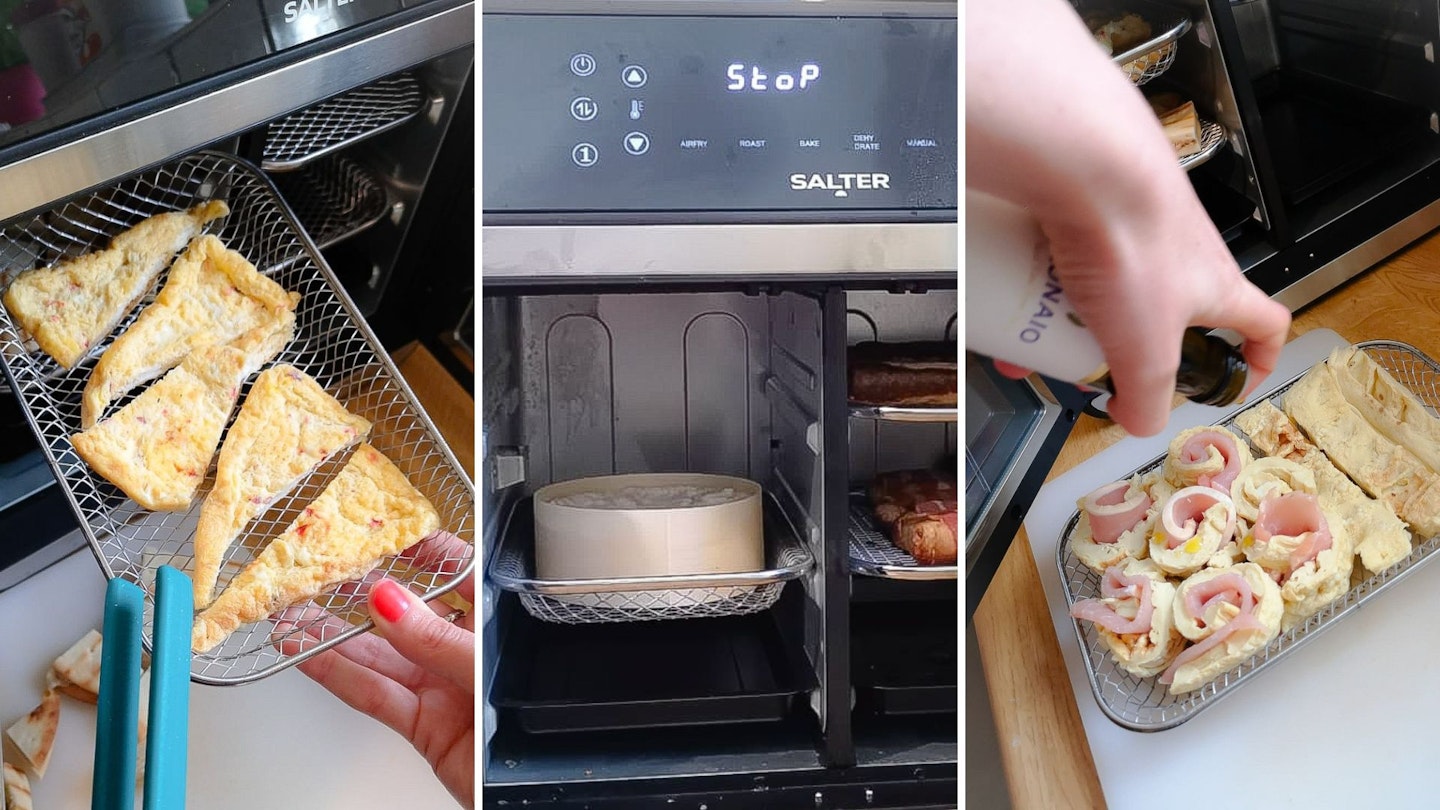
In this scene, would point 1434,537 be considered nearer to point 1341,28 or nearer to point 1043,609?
point 1043,609

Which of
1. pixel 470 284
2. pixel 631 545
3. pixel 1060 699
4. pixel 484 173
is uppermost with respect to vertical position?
pixel 484 173

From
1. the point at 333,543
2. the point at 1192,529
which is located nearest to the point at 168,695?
the point at 333,543

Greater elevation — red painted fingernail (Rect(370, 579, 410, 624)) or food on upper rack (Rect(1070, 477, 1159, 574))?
red painted fingernail (Rect(370, 579, 410, 624))

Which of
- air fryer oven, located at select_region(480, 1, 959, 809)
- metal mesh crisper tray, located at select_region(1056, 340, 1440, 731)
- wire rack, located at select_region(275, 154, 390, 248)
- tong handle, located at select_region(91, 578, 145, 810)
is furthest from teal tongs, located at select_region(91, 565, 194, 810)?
wire rack, located at select_region(275, 154, 390, 248)

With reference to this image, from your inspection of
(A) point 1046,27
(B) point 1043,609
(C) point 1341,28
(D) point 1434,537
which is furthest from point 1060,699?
(C) point 1341,28

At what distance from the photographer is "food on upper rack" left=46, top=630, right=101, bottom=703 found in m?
0.63

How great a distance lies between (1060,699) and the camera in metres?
0.56

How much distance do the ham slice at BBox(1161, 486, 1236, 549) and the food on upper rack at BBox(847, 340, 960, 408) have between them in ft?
0.68

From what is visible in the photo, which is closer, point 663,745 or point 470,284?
point 663,745

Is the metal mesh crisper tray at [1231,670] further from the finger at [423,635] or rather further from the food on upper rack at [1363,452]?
the finger at [423,635]

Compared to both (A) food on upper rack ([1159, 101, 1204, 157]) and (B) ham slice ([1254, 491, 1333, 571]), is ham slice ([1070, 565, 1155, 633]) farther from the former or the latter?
(A) food on upper rack ([1159, 101, 1204, 157])

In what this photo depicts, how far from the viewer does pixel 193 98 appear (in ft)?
1.74

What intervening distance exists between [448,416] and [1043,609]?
51 centimetres

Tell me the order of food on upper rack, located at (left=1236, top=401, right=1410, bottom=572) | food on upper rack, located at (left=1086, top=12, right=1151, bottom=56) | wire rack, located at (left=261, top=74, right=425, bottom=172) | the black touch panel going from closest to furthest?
the black touch panel < food on upper rack, located at (left=1086, top=12, right=1151, bottom=56) < food on upper rack, located at (left=1236, top=401, right=1410, bottom=572) < wire rack, located at (left=261, top=74, right=425, bottom=172)
